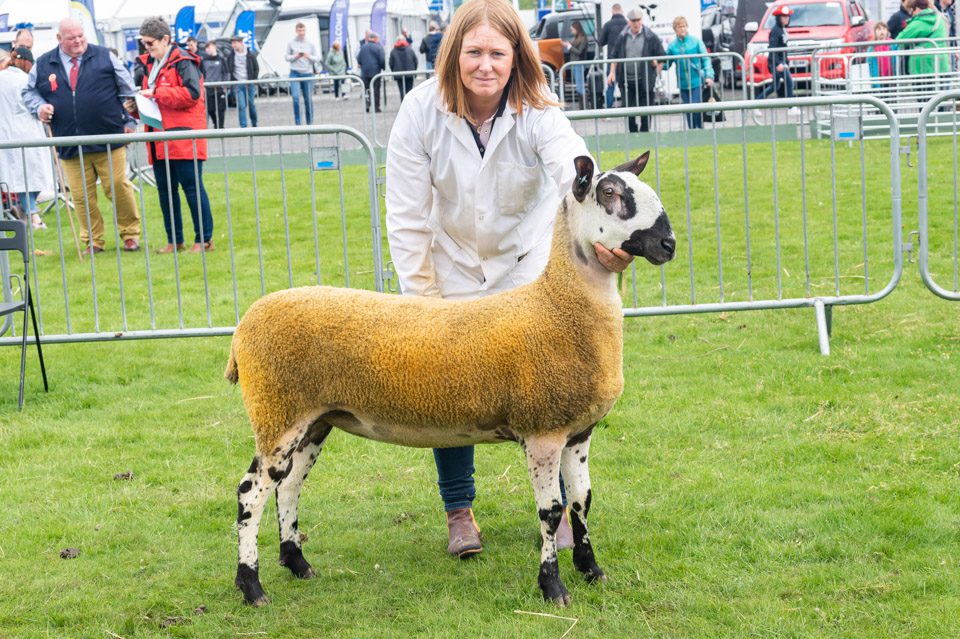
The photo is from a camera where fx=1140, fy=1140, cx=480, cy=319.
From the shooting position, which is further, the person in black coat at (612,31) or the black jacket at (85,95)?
the person in black coat at (612,31)

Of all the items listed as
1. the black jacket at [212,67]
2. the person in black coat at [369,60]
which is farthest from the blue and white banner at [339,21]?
the black jacket at [212,67]

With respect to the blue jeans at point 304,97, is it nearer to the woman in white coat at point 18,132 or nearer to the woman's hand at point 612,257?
the woman in white coat at point 18,132

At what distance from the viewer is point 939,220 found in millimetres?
11742

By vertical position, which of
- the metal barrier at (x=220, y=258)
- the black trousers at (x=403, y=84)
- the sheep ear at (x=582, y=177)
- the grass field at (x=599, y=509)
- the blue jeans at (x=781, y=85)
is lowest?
the grass field at (x=599, y=509)

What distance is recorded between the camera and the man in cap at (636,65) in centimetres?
1964

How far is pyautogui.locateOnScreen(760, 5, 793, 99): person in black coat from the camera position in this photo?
21.0 metres

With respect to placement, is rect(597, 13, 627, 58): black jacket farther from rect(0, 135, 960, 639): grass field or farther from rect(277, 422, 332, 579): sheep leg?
rect(277, 422, 332, 579): sheep leg

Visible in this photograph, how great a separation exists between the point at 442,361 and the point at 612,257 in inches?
29.4

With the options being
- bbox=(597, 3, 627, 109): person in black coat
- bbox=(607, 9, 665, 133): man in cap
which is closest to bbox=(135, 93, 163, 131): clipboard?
bbox=(607, 9, 665, 133): man in cap

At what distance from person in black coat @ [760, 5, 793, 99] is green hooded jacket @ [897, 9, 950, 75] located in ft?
7.42

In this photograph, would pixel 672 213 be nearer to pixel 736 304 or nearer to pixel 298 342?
pixel 736 304

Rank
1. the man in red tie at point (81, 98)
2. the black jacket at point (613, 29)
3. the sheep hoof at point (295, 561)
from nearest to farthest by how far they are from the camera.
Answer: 1. the sheep hoof at point (295, 561)
2. the man in red tie at point (81, 98)
3. the black jacket at point (613, 29)

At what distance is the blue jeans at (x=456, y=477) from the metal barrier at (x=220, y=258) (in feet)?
9.59

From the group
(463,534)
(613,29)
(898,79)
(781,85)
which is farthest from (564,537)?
(613,29)
